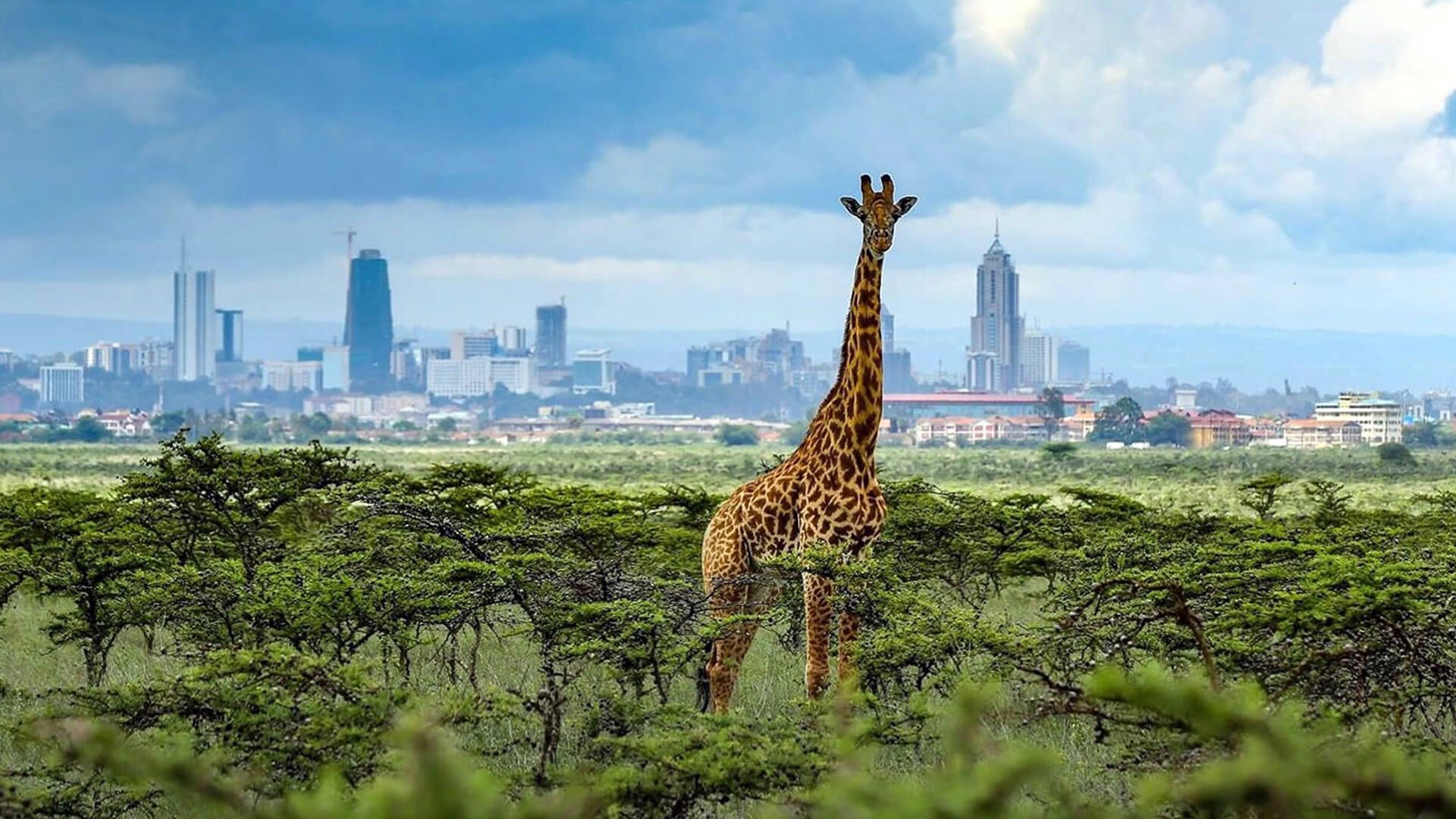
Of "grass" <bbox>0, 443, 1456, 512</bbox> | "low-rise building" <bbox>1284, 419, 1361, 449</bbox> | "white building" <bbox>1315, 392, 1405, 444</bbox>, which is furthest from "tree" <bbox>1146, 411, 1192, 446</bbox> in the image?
"grass" <bbox>0, 443, 1456, 512</bbox>

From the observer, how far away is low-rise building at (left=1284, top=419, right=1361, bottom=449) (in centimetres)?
15412

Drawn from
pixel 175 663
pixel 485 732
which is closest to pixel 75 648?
pixel 175 663

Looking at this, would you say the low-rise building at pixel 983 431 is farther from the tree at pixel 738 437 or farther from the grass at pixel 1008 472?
the grass at pixel 1008 472

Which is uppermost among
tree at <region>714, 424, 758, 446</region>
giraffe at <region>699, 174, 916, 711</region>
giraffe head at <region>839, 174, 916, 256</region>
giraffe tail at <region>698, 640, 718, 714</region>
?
giraffe head at <region>839, 174, 916, 256</region>

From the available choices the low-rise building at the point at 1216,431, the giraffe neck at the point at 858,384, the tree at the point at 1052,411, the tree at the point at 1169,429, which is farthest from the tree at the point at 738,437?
the giraffe neck at the point at 858,384

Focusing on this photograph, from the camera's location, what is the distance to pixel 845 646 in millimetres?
9016

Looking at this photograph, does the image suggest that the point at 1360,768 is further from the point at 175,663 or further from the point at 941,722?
the point at 175,663

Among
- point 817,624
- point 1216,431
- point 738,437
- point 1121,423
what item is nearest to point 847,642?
point 817,624

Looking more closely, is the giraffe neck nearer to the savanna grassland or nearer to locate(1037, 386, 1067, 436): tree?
the savanna grassland

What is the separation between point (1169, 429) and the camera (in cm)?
15250

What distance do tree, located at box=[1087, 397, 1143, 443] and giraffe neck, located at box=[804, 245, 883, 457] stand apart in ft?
487

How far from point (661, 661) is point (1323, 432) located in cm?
15871

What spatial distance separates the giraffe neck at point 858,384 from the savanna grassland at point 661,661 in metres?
0.76

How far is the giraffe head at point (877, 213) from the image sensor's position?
9.55 m
